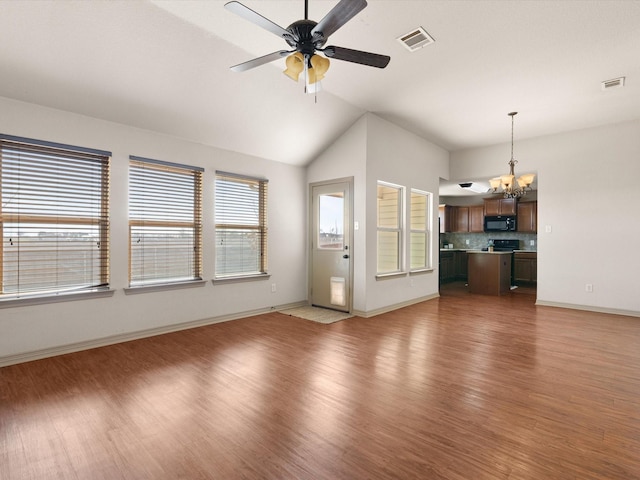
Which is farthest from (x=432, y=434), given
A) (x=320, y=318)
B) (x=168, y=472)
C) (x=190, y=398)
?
(x=320, y=318)

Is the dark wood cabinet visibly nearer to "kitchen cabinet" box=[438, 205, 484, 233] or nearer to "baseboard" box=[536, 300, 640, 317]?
"kitchen cabinet" box=[438, 205, 484, 233]

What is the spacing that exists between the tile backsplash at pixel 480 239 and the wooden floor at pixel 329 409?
5142 mm

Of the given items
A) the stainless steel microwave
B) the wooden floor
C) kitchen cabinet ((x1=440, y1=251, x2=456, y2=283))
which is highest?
the stainless steel microwave

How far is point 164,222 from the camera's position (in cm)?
423

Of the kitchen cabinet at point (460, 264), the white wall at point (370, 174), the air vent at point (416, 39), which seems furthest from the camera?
the kitchen cabinet at point (460, 264)

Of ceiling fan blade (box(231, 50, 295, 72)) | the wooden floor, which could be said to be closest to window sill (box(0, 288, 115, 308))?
the wooden floor

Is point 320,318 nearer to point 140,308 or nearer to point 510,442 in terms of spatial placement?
point 140,308

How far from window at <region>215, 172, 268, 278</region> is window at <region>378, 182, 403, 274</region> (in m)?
1.92

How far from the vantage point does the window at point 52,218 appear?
10.4 feet

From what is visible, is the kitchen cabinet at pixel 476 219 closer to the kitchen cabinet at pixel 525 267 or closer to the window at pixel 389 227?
the kitchen cabinet at pixel 525 267

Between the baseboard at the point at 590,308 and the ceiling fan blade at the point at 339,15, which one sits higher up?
the ceiling fan blade at the point at 339,15

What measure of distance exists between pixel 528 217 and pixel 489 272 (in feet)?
7.91

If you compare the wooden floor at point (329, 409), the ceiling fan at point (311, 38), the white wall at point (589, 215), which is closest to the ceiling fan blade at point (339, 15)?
the ceiling fan at point (311, 38)

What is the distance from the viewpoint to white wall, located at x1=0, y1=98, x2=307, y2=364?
3.24m
